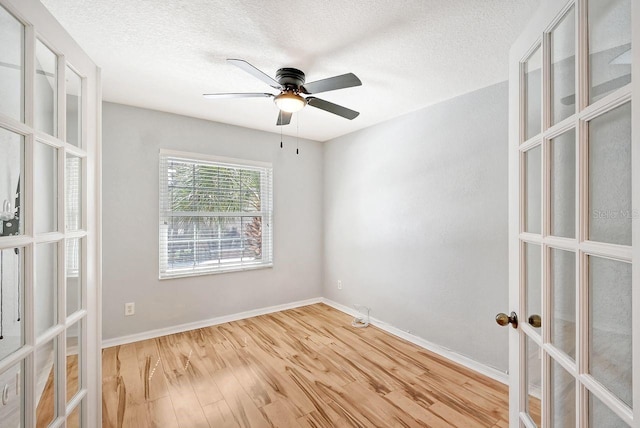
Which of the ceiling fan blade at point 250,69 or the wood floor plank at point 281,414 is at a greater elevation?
the ceiling fan blade at point 250,69

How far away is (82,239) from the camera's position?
1249 millimetres

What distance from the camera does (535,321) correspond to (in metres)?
1.01

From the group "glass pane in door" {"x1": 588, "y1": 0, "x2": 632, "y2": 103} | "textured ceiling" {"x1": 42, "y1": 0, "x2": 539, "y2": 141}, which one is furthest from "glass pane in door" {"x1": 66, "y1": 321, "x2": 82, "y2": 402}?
"glass pane in door" {"x1": 588, "y1": 0, "x2": 632, "y2": 103}

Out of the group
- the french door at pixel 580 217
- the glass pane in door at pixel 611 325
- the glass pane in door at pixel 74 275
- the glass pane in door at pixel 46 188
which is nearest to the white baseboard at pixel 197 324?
the glass pane in door at pixel 74 275

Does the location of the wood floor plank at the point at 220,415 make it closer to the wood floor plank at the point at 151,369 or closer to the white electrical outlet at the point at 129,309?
the wood floor plank at the point at 151,369

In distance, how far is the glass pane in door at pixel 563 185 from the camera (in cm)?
81

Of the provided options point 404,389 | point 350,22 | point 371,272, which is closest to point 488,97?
point 350,22

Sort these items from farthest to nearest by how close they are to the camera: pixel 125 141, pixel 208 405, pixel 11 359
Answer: pixel 125 141
pixel 208 405
pixel 11 359

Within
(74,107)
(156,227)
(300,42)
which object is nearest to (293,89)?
(300,42)

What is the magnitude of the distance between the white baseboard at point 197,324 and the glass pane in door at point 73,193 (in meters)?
2.21

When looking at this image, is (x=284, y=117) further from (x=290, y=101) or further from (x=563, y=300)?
(x=563, y=300)

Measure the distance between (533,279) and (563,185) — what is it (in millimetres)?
387

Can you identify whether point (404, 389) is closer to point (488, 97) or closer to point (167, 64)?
point (488, 97)

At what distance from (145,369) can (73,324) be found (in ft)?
5.11
